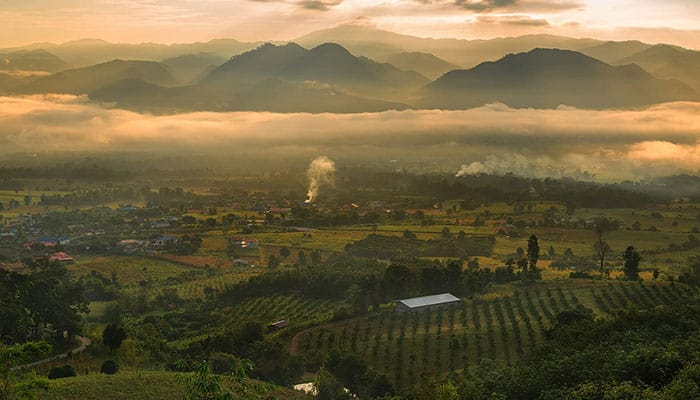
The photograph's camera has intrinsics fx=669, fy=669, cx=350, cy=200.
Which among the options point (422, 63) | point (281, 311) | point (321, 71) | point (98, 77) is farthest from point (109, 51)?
point (281, 311)

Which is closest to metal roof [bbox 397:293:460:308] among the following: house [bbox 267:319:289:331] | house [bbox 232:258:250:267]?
house [bbox 267:319:289:331]

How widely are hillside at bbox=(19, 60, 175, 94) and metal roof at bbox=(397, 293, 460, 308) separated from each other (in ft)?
278

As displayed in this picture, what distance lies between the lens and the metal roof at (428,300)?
3394 centimetres

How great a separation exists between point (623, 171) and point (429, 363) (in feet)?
223

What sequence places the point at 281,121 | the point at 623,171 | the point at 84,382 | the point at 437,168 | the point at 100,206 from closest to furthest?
the point at 84,382 → the point at 100,206 → the point at 623,171 → the point at 437,168 → the point at 281,121

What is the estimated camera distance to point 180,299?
37.2 meters

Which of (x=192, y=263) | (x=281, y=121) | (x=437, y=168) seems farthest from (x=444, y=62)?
(x=192, y=263)

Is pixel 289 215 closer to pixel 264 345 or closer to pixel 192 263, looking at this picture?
pixel 192 263

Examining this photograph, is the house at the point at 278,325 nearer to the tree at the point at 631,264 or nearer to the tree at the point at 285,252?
the tree at the point at 285,252

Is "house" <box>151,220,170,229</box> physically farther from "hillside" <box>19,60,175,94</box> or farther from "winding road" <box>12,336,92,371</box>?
"hillside" <box>19,60,175,94</box>

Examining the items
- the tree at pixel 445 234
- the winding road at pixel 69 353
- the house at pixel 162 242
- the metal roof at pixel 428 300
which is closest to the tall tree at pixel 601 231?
the tree at pixel 445 234

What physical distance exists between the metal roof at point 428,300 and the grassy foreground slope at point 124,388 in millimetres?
11486

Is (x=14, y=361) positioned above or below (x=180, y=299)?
above

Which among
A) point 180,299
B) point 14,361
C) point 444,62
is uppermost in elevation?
point 444,62
